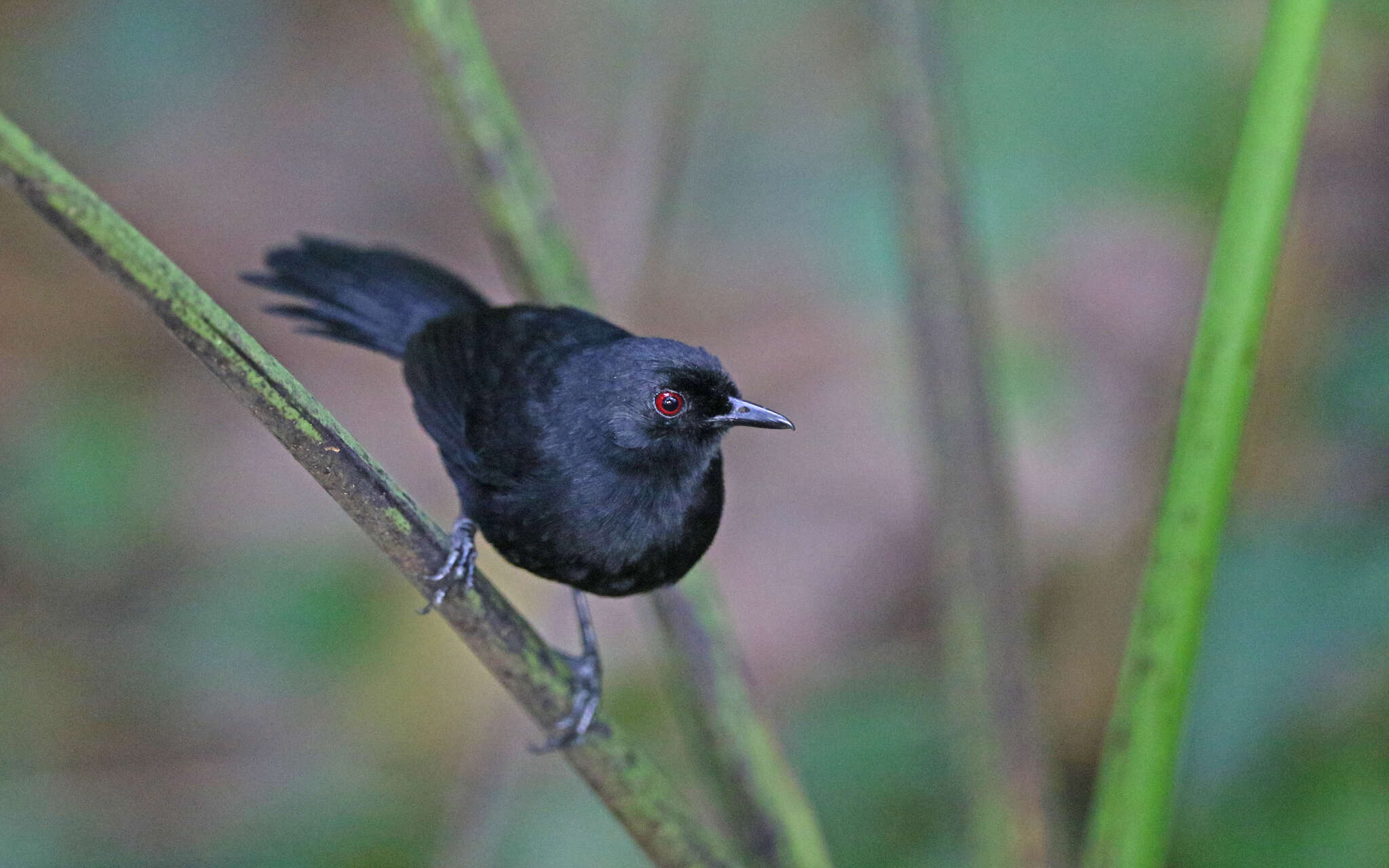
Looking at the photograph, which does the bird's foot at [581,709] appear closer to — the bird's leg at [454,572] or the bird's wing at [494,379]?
the bird's leg at [454,572]

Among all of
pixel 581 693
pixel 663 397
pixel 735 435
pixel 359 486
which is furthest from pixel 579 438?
pixel 735 435

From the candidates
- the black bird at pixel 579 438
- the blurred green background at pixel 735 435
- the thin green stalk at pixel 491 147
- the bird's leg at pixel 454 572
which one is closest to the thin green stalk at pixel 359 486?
the bird's leg at pixel 454 572

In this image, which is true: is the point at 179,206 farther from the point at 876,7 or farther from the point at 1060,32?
the point at 876,7

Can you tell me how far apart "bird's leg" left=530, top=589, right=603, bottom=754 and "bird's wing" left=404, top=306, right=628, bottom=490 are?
28 cm

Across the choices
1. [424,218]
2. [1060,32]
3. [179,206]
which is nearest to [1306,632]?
[1060,32]

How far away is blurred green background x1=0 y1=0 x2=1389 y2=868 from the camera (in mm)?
3158

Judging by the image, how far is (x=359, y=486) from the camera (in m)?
1.39

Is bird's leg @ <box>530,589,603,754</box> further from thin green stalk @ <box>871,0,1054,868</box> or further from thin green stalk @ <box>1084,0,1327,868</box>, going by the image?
thin green stalk @ <box>1084,0,1327,868</box>

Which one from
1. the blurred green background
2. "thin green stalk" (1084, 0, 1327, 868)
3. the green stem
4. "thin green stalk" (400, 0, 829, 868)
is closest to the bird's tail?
the blurred green background

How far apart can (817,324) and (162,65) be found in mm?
2590

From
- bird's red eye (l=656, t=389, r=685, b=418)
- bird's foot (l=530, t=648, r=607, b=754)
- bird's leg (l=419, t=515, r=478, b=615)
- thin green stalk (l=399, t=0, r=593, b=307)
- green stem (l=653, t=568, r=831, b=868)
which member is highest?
thin green stalk (l=399, t=0, r=593, b=307)

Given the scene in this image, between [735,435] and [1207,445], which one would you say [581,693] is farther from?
[735,435]

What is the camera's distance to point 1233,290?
5.07ft

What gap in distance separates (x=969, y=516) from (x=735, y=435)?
234cm
